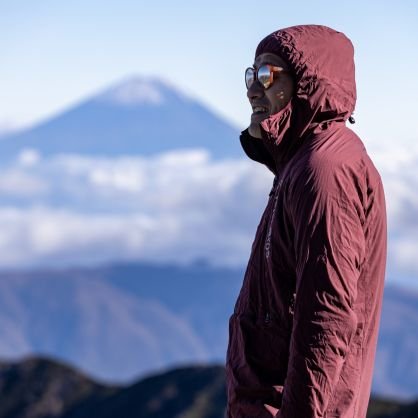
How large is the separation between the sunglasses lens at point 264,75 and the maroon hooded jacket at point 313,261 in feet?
0.26

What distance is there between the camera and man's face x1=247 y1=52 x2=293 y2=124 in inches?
187

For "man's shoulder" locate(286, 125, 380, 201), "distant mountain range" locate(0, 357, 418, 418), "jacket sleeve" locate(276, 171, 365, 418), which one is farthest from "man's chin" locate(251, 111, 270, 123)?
"distant mountain range" locate(0, 357, 418, 418)

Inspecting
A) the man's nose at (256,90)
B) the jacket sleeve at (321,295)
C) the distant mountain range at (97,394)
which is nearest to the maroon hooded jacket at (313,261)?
the jacket sleeve at (321,295)

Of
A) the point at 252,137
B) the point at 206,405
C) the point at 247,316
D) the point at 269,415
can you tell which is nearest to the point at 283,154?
the point at 252,137

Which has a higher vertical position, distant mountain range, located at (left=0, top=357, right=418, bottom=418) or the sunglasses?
the sunglasses

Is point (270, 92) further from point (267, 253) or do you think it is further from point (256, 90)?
point (267, 253)

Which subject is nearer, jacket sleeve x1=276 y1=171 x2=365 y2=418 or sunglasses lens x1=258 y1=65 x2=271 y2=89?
jacket sleeve x1=276 y1=171 x2=365 y2=418

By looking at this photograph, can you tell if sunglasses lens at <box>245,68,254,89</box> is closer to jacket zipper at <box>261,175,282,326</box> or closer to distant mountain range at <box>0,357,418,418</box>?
jacket zipper at <box>261,175,282,326</box>

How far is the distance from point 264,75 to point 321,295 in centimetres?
86

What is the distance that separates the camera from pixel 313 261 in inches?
174

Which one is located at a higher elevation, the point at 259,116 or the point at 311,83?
the point at 311,83

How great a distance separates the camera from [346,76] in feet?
15.4

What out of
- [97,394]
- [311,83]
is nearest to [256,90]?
[311,83]

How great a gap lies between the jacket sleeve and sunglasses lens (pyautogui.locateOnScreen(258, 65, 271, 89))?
1.56ft
